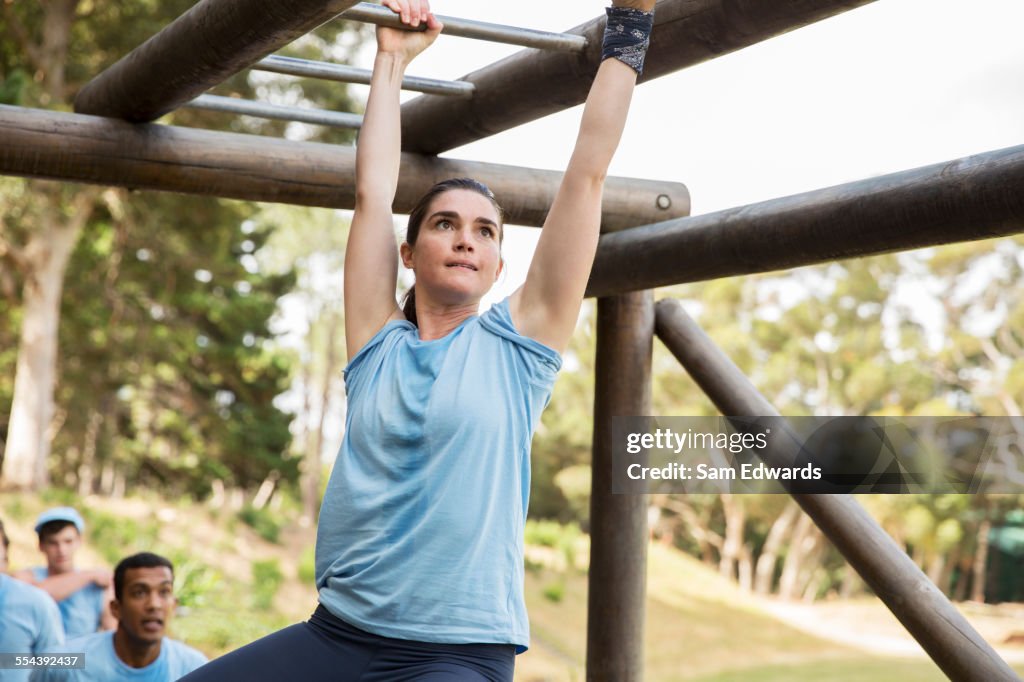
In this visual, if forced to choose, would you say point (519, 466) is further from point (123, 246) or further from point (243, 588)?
point (123, 246)

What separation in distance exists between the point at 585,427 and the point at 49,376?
12.5 m

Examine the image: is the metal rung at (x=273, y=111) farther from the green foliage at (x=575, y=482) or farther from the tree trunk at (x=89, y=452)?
the green foliage at (x=575, y=482)

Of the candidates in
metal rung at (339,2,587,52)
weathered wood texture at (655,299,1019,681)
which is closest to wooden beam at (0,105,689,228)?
weathered wood texture at (655,299,1019,681)

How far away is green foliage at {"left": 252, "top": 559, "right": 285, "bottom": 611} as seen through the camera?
41.4 feet

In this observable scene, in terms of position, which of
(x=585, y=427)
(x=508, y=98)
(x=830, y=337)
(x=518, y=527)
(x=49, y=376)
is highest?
(x=830, y=337)

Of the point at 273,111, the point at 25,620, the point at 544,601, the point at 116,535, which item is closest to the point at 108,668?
Result: the point at 25,620

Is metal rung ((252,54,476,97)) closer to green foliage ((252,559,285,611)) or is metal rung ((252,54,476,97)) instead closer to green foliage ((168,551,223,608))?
green foliage ((168,551,223,608))

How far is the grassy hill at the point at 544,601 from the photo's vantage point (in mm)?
11898

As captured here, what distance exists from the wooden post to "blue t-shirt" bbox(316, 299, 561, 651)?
1.79 metres

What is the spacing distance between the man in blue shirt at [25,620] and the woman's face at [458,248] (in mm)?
2673

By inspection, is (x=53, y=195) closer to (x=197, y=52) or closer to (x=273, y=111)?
(x=273, y=111)

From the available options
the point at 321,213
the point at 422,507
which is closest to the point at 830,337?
the point at 321,213

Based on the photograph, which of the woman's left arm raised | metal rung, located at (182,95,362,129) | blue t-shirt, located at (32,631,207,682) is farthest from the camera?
blue t-shirt, located at (32,631,207,682)

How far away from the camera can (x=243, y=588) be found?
13.1 metres
